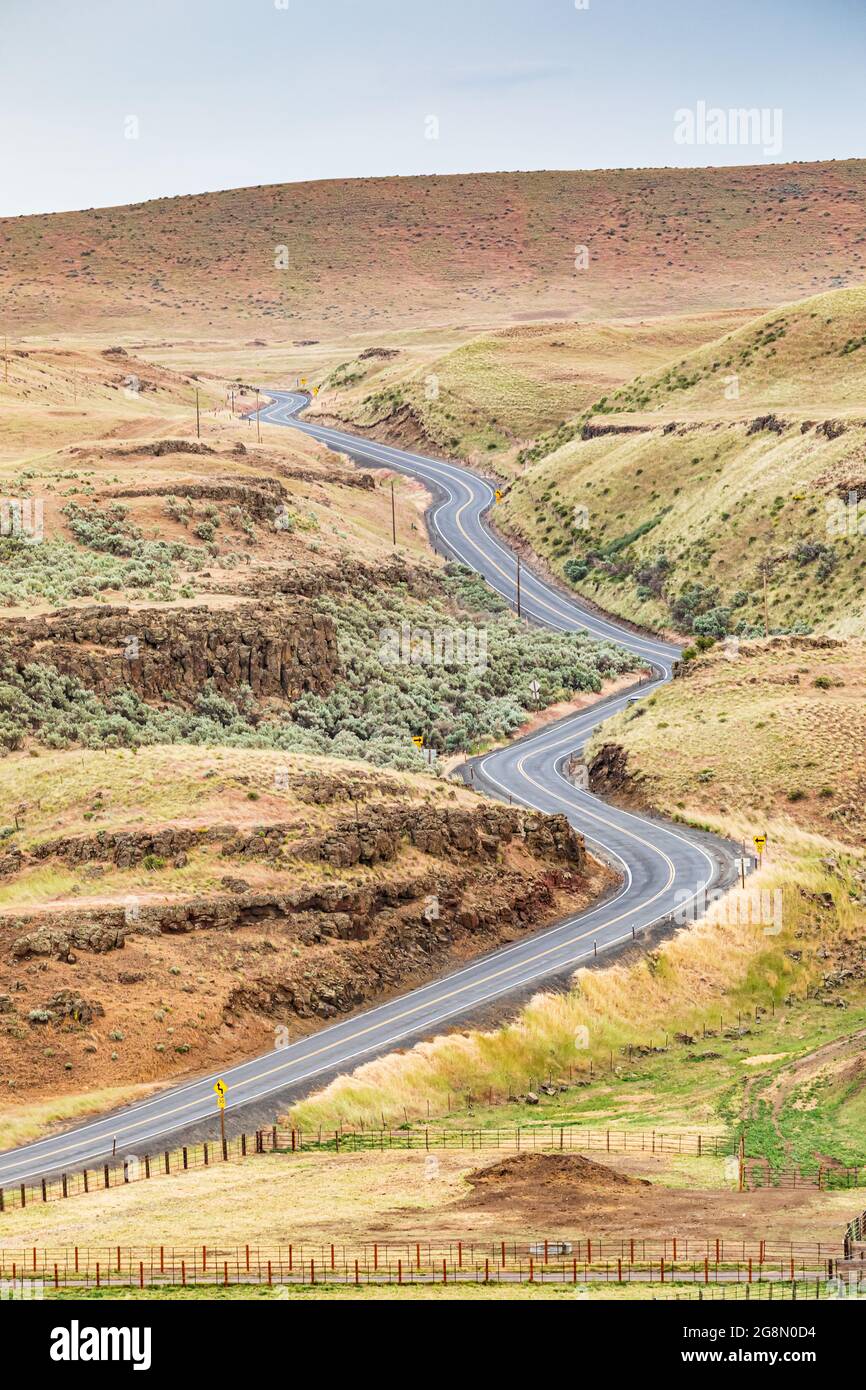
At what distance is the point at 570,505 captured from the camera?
145000 mm

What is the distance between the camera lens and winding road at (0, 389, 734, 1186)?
5253 centimetres

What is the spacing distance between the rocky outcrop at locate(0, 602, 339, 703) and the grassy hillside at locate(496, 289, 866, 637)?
3000cm

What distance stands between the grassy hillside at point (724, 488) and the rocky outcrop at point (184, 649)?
30.0m

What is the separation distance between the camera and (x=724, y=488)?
134 metres

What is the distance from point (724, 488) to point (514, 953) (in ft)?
234

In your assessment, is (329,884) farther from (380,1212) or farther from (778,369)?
(778,369)

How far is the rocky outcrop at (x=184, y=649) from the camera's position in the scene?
88.2 m

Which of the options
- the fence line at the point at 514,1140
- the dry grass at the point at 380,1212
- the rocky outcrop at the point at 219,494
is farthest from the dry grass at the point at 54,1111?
the rocky outcrop at the point at 219,494

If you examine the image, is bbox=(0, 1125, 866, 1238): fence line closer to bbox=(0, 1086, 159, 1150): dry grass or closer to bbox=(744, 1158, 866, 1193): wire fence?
bbox=(744, 1158, 866, 1193): wire fence

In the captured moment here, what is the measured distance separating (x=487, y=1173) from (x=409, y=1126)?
853cm
